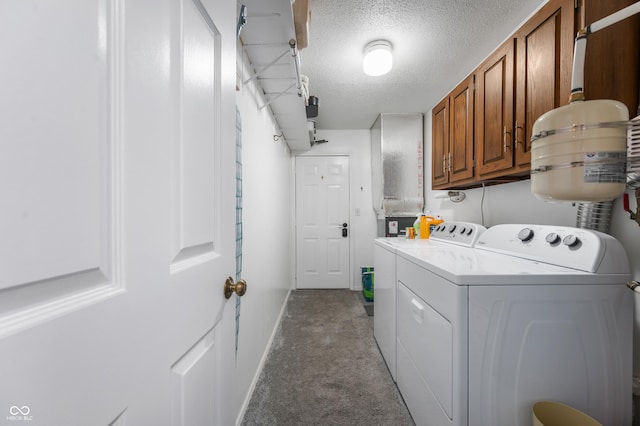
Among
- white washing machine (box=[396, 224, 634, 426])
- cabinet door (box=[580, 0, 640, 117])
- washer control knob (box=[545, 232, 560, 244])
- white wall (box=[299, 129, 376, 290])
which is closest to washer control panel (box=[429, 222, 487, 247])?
washer control knob (box=[545, 232, 560, 244])

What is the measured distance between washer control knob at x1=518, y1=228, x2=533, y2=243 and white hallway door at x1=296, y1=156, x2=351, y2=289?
2526 mm

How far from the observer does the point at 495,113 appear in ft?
5.05

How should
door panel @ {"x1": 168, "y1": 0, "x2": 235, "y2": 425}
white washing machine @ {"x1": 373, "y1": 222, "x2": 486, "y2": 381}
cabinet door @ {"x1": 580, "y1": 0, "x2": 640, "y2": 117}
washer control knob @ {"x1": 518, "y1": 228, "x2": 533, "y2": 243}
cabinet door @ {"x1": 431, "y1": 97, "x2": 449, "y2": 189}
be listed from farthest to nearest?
cabinet door @ {"x1": 431, "y1": 97, "x2": 449, "y2": 189}, white washing machine @ {"x1": 373, "y1": 222, "x2": 486, "y2": 381}, washer control knob @ {"x1": 518, "y1": 228, "x2": 533, "y2": 243}, cabinet door @ {"x1": 580, "y1": 0, "x2": 640, "y2": 117}, door panel @ {"x1": 168, "y1": 0, "x2": 235, "y2": 425}

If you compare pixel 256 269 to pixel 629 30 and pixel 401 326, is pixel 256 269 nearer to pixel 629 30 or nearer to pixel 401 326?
pixel 401 326

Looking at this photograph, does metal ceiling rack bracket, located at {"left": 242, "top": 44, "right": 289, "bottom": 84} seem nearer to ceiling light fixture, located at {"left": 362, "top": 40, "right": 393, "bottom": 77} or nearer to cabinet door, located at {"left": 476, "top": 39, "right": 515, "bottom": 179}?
ceiling light fixture, located at {"left": 362, "top": 40, "right": 393, "bottom": 77}

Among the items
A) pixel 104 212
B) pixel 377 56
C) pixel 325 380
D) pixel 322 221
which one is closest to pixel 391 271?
pixel 325 380

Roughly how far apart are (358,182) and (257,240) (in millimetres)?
2227

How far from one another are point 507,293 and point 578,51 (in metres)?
0.83

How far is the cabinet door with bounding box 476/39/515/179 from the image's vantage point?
143cm

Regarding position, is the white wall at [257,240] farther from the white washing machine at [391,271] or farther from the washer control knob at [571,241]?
the washer control knob at [571,241]

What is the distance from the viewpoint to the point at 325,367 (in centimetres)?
190

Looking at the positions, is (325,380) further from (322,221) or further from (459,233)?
(322,221)

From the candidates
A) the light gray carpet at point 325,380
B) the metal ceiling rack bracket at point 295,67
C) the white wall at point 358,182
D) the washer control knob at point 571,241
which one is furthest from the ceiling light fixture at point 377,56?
the light gray carpet at point 325,380

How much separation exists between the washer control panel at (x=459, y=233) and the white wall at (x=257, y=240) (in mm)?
1468
